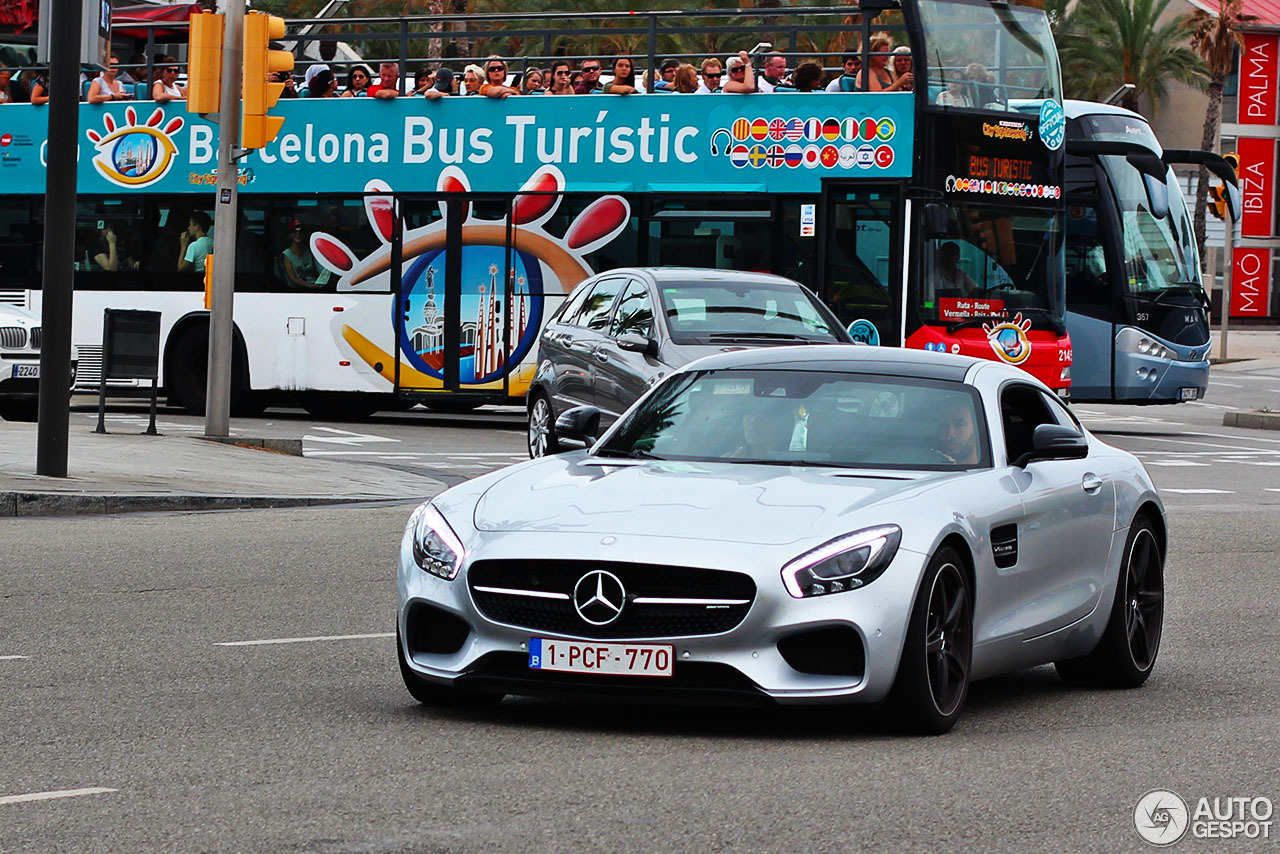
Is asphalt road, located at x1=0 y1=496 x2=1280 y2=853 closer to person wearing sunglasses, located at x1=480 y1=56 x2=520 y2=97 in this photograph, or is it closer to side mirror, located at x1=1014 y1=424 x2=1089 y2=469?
side mirror, located at x1=1014 y1=424 x2=1089 y2=469

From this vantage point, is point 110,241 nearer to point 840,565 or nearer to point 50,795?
point 840,565

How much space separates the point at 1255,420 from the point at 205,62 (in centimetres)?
1823

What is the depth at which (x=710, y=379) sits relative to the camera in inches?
332

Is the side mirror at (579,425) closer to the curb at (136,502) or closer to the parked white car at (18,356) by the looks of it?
the curb at (136,502)

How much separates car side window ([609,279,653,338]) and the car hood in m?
9.40

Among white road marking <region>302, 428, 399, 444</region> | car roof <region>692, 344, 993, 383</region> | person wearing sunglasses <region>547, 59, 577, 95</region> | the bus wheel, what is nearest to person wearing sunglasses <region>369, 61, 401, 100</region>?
person wearing sunglasses <region>547, 59, 577, 95</region>

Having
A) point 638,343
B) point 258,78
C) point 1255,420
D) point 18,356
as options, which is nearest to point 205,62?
point 258,78

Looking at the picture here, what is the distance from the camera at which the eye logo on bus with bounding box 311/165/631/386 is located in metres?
23.8

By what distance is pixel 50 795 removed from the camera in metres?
5.85

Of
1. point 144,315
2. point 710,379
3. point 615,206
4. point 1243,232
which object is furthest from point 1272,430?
point 1243,232

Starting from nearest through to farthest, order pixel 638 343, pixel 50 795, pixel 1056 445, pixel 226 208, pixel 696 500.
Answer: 1. pixel 50 795
2. pixel 696 500
3. pixel 1056 445
4. pixel 638 343
5. pixel 226 208

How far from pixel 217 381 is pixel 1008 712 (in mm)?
12754

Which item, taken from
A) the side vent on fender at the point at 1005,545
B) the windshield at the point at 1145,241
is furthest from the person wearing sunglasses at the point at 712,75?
the side vent on fender at the point at 1005,545

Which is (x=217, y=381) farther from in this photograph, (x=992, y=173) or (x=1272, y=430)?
(x=1272, y=430)
